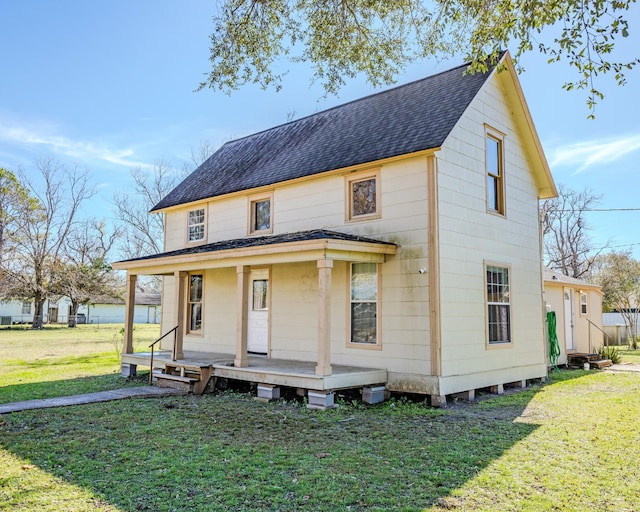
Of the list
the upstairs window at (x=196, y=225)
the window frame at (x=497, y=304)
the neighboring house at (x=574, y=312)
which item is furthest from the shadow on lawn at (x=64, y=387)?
the neighboring house at (x=574, y=312)

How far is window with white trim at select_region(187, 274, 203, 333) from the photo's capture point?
13.4 metres

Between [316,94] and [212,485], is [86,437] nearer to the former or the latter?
[212,485]

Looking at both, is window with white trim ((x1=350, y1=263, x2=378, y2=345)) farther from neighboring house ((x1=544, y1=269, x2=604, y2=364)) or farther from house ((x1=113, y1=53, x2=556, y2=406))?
neighboring house ((x1=544, y1=269, x2=604, y2=364))

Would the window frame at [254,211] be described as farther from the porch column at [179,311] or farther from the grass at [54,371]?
the grass at [54,371]

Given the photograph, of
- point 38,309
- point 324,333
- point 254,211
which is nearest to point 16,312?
point 38,309

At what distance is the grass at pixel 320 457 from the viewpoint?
168 inches

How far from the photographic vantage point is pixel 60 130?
2864cm

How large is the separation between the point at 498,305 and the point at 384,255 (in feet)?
9.80

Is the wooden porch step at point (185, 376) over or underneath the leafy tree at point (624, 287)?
underneath

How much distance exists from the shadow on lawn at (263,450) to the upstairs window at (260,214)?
4.58 meters

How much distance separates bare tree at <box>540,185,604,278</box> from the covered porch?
93.5 ft

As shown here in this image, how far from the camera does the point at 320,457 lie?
552 centimetres

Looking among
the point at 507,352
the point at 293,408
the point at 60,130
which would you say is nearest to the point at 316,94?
the point at 293,408

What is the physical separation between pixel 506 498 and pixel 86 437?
16.5 ft
